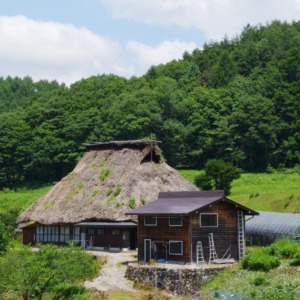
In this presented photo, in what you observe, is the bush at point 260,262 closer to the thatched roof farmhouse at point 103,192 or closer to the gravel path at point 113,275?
the gravel path at point 113,275

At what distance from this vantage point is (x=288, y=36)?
10394cm

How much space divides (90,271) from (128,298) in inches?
194

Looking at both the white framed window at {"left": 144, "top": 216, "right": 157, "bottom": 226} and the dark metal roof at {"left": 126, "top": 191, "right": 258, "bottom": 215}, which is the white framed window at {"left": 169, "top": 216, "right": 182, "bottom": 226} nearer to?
the dark metal roof at {"left": 126, "top": 191, "right": 258, "bottom": 215}

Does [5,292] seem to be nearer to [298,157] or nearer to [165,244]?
[165,244]

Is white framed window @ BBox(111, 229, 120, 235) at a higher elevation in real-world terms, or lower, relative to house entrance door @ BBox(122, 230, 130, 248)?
higher

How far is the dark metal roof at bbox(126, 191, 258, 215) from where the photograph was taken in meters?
35.2

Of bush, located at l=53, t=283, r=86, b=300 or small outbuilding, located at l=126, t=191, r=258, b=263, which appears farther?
small outbuilding, located at l=126, t=191, r=258, b=263

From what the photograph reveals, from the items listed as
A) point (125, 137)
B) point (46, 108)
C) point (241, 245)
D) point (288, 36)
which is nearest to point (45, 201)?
point (241, 245)

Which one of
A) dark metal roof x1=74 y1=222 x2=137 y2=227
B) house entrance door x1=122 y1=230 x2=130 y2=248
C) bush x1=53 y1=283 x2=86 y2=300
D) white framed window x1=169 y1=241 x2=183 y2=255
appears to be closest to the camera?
bush x1=53 y1=283 x2=86 y2=300

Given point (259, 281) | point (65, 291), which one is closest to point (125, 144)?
point (65, 291)

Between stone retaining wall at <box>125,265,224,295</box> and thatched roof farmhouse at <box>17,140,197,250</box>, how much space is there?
28.5ft

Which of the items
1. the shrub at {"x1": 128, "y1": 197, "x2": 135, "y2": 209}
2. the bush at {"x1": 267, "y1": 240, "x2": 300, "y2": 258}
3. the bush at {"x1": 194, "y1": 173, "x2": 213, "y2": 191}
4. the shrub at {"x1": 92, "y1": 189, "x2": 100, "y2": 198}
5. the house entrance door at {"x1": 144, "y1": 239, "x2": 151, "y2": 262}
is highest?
the bush at {"x1": 194, "y1": 173, "x2": 213, "y2": 191}

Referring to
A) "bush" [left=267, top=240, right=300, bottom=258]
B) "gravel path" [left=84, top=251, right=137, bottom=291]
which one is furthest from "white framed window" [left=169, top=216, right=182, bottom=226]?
"bush" [left=267, top=240, right=300, bottom=258]

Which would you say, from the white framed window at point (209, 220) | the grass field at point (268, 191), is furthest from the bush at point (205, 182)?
the white framed window at point (209, 220)
